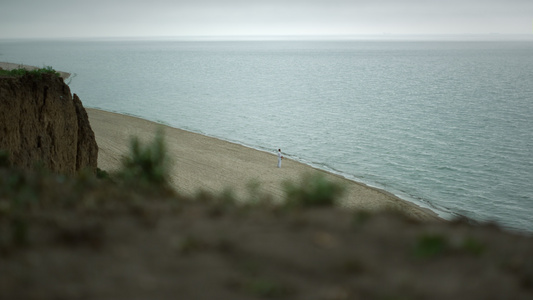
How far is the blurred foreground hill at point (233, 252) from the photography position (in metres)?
3.92

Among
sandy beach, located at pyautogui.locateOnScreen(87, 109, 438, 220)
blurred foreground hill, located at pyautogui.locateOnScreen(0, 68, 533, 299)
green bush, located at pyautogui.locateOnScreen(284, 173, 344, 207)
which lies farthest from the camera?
sandy beach, located at pyautogui.locateOnScreen(87, 109, 438, 220)

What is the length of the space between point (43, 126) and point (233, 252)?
12.5 m

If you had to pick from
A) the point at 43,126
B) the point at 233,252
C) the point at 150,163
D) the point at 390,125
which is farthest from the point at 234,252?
the point at 390,125

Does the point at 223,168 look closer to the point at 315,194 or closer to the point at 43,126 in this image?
the point at 43,126

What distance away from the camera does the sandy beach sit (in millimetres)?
22312

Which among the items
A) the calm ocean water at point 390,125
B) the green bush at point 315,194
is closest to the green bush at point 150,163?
the green bush at point 315,194

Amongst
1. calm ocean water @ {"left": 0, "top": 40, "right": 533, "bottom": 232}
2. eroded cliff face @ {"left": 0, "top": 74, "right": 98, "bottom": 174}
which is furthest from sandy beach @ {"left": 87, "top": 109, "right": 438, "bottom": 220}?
eroded cliff face @ {"left": 0, "top": 74, "right": 98, "bottom": 174}

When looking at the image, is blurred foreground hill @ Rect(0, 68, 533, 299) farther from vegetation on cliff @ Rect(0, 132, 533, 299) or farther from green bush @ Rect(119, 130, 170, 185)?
green bush @ Rect(119, 130, 170, 185)

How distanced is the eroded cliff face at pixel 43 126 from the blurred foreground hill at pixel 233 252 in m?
8.04

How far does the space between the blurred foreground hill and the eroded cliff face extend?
26.4 feet

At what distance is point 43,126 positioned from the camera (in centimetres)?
1488

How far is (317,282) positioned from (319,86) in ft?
270

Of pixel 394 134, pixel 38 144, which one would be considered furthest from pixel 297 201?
pixel 394 134

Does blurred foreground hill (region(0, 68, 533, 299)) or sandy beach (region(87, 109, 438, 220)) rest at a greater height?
blurred foreground hill (region(0, 68, 533, 299))
